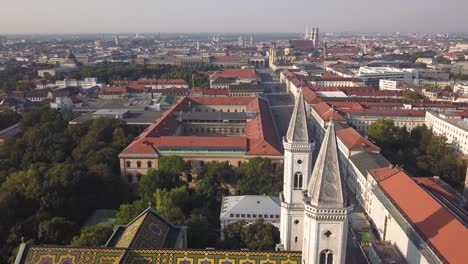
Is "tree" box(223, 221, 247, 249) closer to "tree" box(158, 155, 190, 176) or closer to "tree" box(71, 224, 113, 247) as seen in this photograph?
"tree" box(71, 224, 113, 247)

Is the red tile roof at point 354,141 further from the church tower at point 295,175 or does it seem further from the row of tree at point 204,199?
the church tower at point 295,175

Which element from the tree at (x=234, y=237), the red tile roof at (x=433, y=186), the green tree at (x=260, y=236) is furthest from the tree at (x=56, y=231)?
the red tile roof at (x=433, y=186)

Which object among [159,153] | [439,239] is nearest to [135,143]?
[159,153]

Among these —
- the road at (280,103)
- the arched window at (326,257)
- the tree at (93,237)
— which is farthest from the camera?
the road at (280,103)

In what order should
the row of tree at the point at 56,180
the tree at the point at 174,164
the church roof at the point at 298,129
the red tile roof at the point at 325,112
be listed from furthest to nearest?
the red tile roof at the point at 325,112, the tree at the point at 174,164, the row of tree at the point at 56,180, the church roof at the point at 298,129

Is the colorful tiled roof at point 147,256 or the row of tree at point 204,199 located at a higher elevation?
the colorful tiled roof at point 147,256

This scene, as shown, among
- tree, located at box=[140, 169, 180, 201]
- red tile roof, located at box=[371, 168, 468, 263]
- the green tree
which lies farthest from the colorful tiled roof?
tree, located at box=[140, 169, 180, 201]

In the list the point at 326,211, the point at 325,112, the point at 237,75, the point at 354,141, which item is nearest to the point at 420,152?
the point at 354,141
